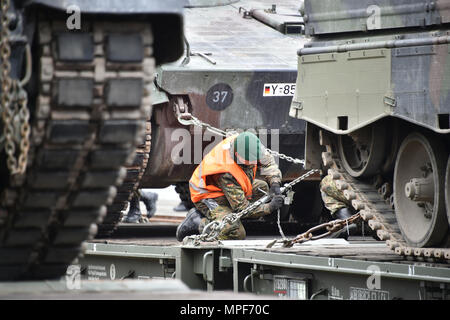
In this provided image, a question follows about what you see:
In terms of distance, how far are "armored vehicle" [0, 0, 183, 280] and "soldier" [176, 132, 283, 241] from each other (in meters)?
5.31

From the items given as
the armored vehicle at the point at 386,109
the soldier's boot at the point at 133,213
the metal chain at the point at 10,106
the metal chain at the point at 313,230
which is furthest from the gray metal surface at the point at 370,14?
the soldier's boot at the point at 133,213

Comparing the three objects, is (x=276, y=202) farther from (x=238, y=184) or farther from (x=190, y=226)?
(x=190, y=226)

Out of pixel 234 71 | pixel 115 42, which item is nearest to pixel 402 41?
pixel 115 42

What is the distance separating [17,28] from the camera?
16.9 feet

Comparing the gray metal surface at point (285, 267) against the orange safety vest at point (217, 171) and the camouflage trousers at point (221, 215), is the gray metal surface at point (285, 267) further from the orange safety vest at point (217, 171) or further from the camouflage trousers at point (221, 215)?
the orange safety vest at point (217, 171)

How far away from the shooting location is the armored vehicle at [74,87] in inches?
203

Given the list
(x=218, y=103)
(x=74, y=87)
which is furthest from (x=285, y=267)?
(x=218, y=103)

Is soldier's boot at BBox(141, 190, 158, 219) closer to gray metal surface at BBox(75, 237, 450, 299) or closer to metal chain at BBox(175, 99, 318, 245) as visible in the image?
metal chain at BBox(175, 99, 318, 245)

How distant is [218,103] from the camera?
42.5ft

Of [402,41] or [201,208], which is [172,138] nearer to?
[201,208]

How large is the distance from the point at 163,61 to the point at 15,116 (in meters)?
0.82

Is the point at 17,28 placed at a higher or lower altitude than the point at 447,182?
higher

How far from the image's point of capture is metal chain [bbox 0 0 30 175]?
16.7 feet

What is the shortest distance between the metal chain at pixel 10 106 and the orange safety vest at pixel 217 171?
5.84m
